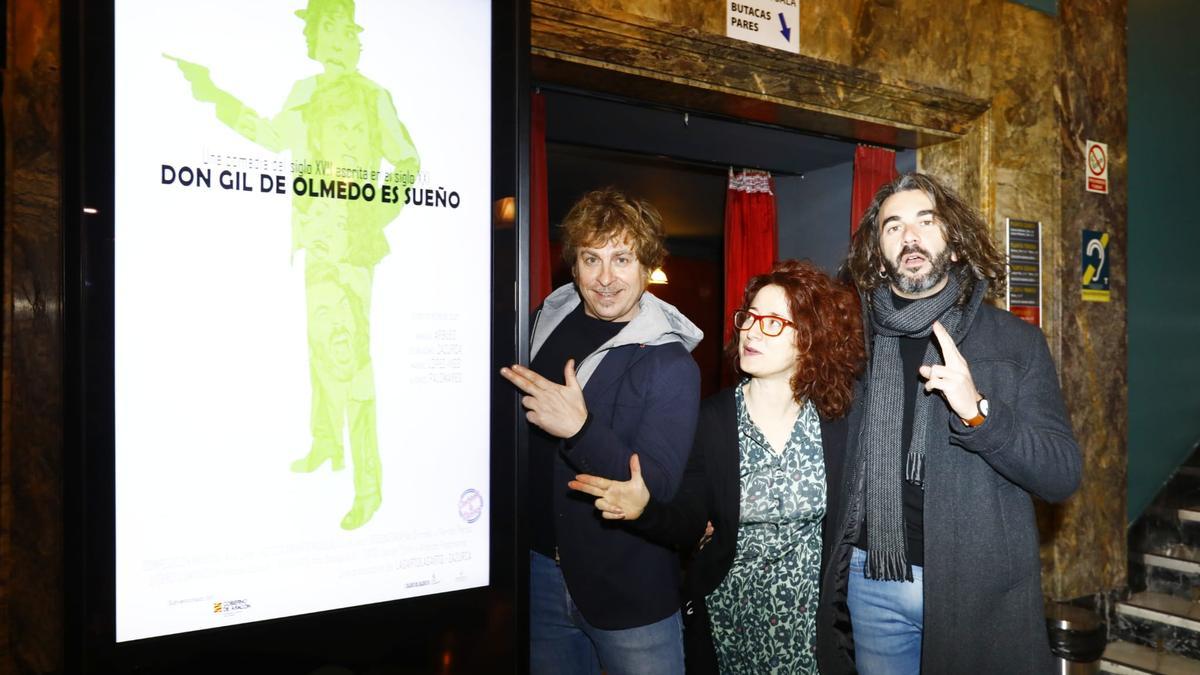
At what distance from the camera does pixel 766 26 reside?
2881mm

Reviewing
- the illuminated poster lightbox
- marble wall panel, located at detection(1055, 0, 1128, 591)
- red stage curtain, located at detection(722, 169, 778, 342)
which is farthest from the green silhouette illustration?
red stage curtain, located at detection(722, 169, 778, 342)

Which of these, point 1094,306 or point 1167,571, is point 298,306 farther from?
point 1167,571

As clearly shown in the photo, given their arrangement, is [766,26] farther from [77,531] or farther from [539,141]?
[77,531]

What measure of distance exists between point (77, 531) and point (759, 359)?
1417 mm

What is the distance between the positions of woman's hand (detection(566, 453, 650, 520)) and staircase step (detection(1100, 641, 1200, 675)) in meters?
3.46

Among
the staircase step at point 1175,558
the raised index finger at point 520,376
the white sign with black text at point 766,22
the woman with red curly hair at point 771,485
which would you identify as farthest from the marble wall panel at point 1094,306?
the raised index finger at point 520,376

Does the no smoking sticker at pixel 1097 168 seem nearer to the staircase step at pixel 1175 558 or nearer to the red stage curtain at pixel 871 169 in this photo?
the red stage curtain at pixel 871 169

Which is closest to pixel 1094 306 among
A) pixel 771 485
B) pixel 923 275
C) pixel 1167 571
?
pixel 1167 571

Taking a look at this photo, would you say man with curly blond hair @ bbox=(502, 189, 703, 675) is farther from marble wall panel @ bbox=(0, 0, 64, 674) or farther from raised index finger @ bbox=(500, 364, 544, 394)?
marble wall panel @ bbox=(0, 0, 64, 674)

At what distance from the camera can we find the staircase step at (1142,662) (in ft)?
12.1

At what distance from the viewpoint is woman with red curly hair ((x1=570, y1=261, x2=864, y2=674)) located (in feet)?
6.12

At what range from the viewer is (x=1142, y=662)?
378 cm

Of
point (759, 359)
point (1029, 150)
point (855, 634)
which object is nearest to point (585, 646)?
point (855, 634)

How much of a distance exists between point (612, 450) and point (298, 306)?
27.7 inches
